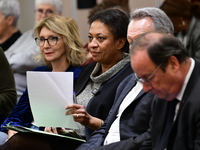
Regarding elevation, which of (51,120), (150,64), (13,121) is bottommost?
(13,121)

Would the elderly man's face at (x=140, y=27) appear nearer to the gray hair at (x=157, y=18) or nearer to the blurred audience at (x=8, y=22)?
the gray hair at (x=157, y=18)

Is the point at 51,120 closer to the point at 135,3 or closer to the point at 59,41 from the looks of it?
the point at 59,41

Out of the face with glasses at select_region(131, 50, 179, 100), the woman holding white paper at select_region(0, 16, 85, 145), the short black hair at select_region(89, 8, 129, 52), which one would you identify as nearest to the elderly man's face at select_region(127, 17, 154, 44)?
the short black hair at select_region(89, 8, 129, 52)

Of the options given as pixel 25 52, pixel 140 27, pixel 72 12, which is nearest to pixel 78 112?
pixel 140 27

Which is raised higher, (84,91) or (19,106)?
(84,91)

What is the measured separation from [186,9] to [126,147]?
2.62m

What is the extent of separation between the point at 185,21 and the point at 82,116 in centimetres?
225

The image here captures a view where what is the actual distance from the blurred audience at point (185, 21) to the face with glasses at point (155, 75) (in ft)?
8.64

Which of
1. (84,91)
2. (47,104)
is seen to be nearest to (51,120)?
(47,104)

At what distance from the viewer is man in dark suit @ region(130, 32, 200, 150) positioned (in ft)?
6.84

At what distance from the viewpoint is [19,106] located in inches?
150

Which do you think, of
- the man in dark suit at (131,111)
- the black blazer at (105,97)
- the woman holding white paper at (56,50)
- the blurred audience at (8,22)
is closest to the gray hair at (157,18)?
the man in dark suit at (131,111)

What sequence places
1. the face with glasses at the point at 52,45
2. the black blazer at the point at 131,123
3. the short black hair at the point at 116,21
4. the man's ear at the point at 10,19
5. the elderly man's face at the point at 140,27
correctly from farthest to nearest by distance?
the man's ear at the point at 10,19 < the face with glasses at the point at 52,45 < the short black hair at the point at 116,21 < the elderly man's face at the point at 140,27 < the black blazer at the point at 131,123

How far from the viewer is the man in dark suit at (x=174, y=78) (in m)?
2.09
